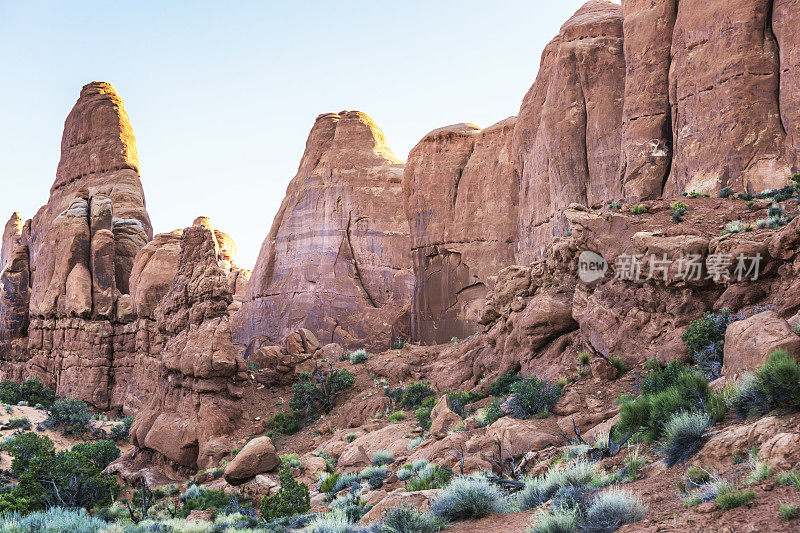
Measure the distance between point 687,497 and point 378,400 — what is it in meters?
20.8

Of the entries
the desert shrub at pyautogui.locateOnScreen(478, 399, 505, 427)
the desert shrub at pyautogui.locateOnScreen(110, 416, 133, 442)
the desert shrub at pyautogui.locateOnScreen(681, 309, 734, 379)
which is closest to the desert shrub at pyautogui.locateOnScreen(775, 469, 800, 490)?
the desert shrub at pyautogui.locateOnScreen(681, 309, 734, 379)

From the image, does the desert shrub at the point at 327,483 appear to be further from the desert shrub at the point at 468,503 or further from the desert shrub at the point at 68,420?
the desert shrub at the point at 68,420

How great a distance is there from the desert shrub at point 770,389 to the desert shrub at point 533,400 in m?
7.17

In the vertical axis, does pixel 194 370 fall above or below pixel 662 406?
below

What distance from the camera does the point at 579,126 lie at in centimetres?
2933

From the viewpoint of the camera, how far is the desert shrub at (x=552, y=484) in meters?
8.43

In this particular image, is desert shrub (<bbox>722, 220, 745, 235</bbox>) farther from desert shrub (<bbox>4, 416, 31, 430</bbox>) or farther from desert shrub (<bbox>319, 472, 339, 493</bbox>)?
desert shrub (<bbox>4, 416, 31, 430</bbox>)

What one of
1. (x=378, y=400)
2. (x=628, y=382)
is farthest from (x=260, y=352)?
(x=628, y=382)

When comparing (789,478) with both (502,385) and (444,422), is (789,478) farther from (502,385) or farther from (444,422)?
(502,385)

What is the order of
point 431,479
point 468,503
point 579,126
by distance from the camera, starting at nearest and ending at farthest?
point 468,503 → point 431,479 → point 579,126

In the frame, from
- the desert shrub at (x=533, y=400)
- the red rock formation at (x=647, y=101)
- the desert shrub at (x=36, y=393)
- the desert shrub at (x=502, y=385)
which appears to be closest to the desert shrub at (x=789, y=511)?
the desert shrub at (x=533, y=400)

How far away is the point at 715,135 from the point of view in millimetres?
22844

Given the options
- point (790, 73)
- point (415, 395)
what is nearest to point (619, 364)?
point (415, 395)

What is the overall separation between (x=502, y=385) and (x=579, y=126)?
580 inches
